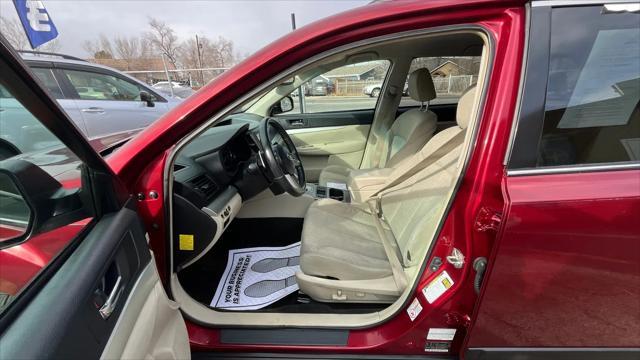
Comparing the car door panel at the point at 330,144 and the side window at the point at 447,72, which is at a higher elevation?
the side window at the point at 447,72

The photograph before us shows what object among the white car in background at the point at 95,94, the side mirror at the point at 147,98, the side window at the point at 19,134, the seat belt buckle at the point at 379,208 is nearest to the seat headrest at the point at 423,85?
the seat belt buckle at the point at 379,208

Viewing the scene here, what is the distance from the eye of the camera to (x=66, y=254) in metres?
0.79

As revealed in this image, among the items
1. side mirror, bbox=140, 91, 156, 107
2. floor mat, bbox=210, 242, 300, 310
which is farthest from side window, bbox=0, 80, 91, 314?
side mirror, bbox=140, 91, 156, 107

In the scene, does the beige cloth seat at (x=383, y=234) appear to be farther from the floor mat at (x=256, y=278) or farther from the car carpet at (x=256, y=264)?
the floor mat at (x=256, y=278)

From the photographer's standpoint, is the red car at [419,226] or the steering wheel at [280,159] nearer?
the red car at [419,226]

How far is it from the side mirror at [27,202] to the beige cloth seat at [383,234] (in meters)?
0.94

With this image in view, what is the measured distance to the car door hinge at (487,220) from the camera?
0.96 m

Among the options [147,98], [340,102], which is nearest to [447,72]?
[340,102]

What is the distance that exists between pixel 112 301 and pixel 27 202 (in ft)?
0.98

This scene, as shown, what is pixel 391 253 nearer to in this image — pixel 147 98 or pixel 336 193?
pixel 336 193

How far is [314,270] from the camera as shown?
1484 mm

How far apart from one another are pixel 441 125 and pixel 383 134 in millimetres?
527

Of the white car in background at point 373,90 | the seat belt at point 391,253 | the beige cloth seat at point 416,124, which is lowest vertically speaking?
the seat belt at point 391,253

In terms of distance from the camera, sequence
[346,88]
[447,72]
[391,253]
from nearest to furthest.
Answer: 1. [391,253]
2. [447,72]
3. [346,88]
